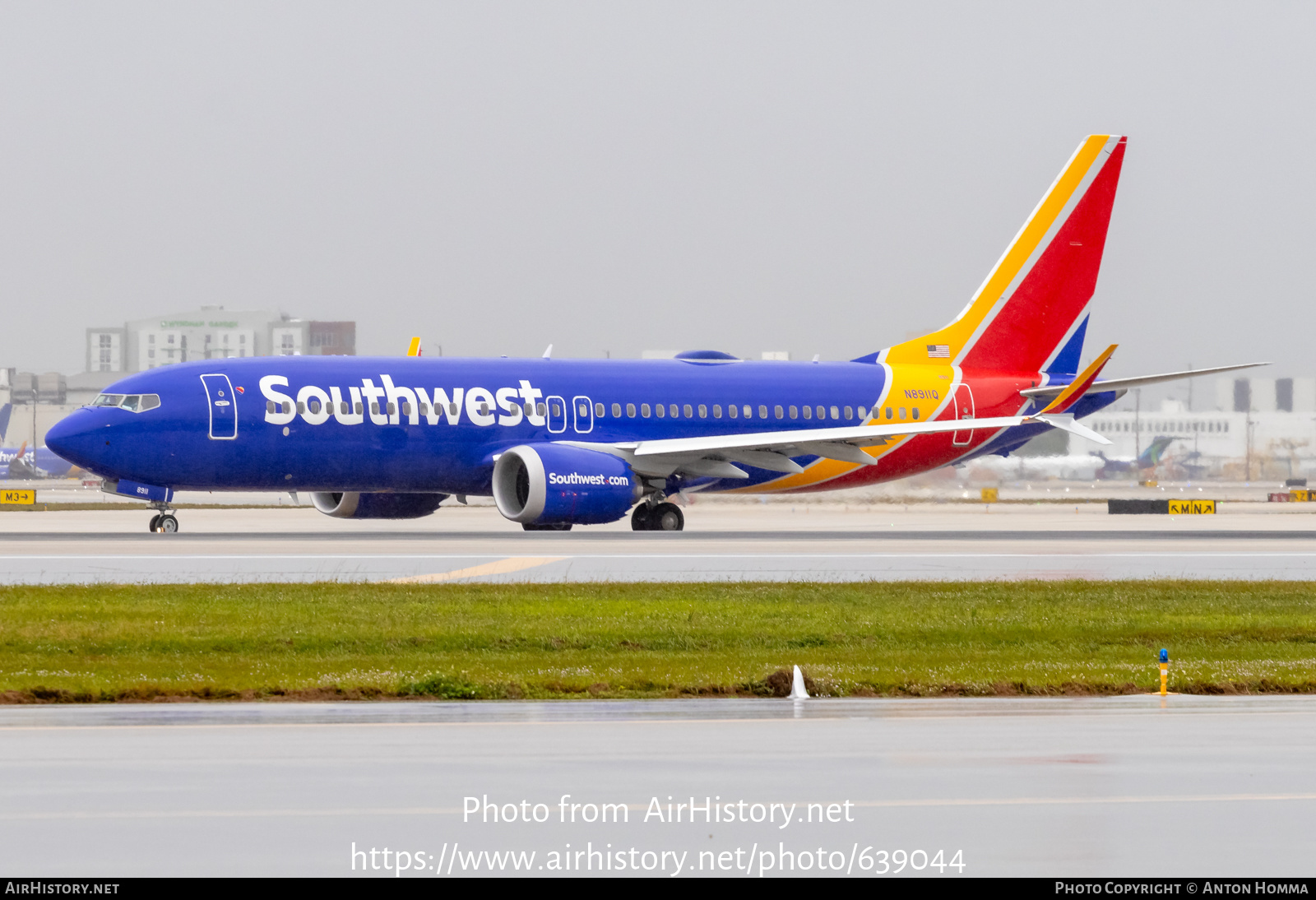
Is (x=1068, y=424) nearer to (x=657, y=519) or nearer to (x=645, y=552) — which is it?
(x=657, y=519)

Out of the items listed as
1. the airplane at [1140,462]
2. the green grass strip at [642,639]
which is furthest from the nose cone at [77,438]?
the airplane at [1140,462]

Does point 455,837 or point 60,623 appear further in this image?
point 60,623

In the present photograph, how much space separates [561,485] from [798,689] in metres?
26.8

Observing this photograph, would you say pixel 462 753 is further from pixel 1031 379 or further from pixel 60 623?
pixel 1031 379

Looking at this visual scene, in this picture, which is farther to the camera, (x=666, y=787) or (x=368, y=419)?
(x=368, y=419)

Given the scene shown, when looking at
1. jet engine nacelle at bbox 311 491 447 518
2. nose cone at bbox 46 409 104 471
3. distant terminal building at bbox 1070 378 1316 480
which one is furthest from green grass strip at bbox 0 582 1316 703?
distant terminal building at bbox 1070 378 1316 480

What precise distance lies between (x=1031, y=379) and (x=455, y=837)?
150ft

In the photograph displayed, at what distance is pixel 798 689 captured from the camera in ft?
54.2

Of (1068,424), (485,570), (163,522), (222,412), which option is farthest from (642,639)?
(1068,424)

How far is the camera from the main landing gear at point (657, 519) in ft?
155

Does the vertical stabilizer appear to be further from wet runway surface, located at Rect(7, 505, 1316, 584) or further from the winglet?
wet runway surface, located at Rect(7, 505, 1316, 584)

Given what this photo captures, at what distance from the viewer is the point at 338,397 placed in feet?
142

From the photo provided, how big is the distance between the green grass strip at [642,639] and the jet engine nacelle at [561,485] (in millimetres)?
14682
